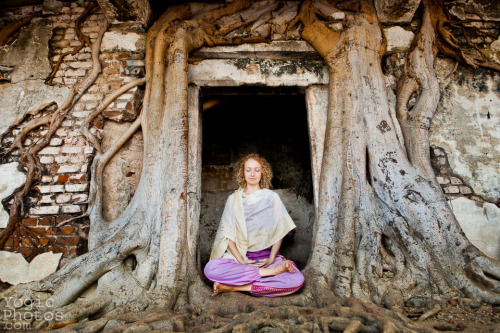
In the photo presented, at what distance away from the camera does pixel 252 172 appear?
2992mm

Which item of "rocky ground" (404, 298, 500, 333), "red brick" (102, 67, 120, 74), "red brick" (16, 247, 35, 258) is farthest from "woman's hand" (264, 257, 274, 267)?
"red brick" (102, 67, 120, 74)

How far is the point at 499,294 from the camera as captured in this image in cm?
230

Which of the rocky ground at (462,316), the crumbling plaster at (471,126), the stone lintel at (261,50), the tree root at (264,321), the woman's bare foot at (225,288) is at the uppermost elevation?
the stone lintel at (261,50)

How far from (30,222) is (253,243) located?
2.08 meters

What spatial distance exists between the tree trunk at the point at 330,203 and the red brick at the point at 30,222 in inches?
22.7

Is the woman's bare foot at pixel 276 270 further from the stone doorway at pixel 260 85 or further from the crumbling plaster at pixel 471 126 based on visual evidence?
the crumbling plaster at pixel 471 126

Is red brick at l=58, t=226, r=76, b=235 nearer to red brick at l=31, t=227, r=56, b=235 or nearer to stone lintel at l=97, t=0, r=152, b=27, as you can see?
red brick at l=31, t=227, r=56, b=235

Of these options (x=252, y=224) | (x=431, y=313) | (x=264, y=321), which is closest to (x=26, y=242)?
(x=252, y=224)

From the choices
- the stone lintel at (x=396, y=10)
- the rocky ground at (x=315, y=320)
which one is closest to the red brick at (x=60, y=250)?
the rocky ground at (x=315, y=320)

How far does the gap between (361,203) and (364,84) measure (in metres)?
1.16

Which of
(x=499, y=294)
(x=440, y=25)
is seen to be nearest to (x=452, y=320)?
(x=499, y=294)

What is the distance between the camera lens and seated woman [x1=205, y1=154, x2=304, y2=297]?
2486 mm

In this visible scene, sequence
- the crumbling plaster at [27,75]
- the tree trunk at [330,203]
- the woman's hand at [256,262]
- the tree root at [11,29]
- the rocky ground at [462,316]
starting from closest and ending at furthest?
the rocky ground at [462,316]
the tree trunk at [330,203]
the woman's hand at [256,262]
the crumbling plaster at [27,75]
the tree root at [11,29]

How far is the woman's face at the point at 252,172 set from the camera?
3.00 meters
